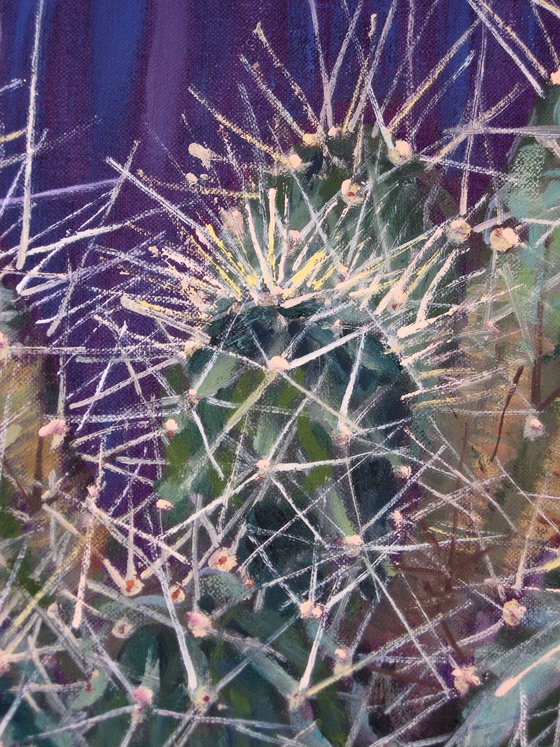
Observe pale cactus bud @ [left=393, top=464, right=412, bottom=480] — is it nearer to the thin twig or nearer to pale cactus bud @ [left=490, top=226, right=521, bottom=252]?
the thin twig

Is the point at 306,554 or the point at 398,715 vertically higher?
the point at 306,554

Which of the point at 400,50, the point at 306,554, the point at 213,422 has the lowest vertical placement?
the point at 306,554

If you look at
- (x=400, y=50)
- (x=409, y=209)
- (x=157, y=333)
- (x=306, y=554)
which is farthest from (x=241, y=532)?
(x=400, y=50)

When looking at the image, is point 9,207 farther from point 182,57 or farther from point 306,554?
point 306,554

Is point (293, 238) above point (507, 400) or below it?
above

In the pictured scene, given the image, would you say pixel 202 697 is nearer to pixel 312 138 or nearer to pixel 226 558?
pixel 226 558

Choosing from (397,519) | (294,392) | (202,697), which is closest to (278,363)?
(294,392)
